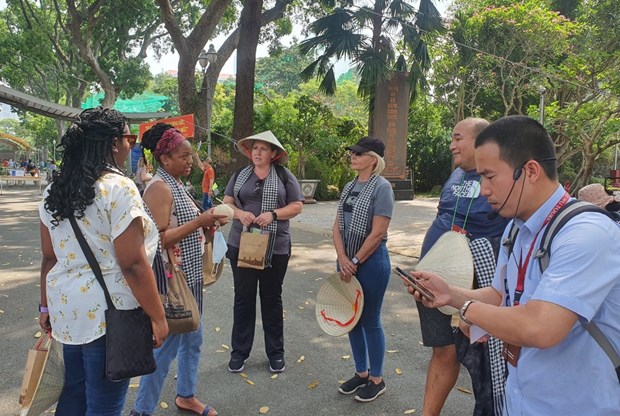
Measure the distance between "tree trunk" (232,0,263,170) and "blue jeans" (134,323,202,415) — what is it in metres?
10.5

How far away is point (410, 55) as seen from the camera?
16328 mm

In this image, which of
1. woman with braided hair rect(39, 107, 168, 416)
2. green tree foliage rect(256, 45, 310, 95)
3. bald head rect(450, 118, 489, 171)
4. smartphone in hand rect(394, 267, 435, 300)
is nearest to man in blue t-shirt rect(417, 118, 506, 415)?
bald head rect(450, 118, 489, 171)

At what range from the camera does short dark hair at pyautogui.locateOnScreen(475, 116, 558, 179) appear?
139cm

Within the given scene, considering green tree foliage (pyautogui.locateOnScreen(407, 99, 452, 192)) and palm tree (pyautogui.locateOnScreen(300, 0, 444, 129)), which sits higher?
palm tree (pyautogui.locateOnScreen(300, 0, 444, 129))

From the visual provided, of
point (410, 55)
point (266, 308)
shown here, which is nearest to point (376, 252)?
point (266, 308)

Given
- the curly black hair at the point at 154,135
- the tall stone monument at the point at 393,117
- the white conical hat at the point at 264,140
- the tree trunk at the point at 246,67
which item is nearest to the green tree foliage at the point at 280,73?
the tall stone monument at the point at 393,117

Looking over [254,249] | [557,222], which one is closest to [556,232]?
[557,222]

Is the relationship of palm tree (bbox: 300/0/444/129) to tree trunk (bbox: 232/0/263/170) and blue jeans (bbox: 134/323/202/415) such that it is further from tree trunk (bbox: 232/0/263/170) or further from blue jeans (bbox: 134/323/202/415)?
blue jeans (bbox: 134/323/202/415)

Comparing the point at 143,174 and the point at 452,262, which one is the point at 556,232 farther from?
the point at 143,174

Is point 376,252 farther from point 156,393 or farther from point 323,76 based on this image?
point 323,76

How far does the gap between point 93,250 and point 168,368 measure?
3.90ft

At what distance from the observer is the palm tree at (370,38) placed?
15094 millimetres

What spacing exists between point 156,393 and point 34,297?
11.2 ft

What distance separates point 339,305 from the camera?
129 inches
